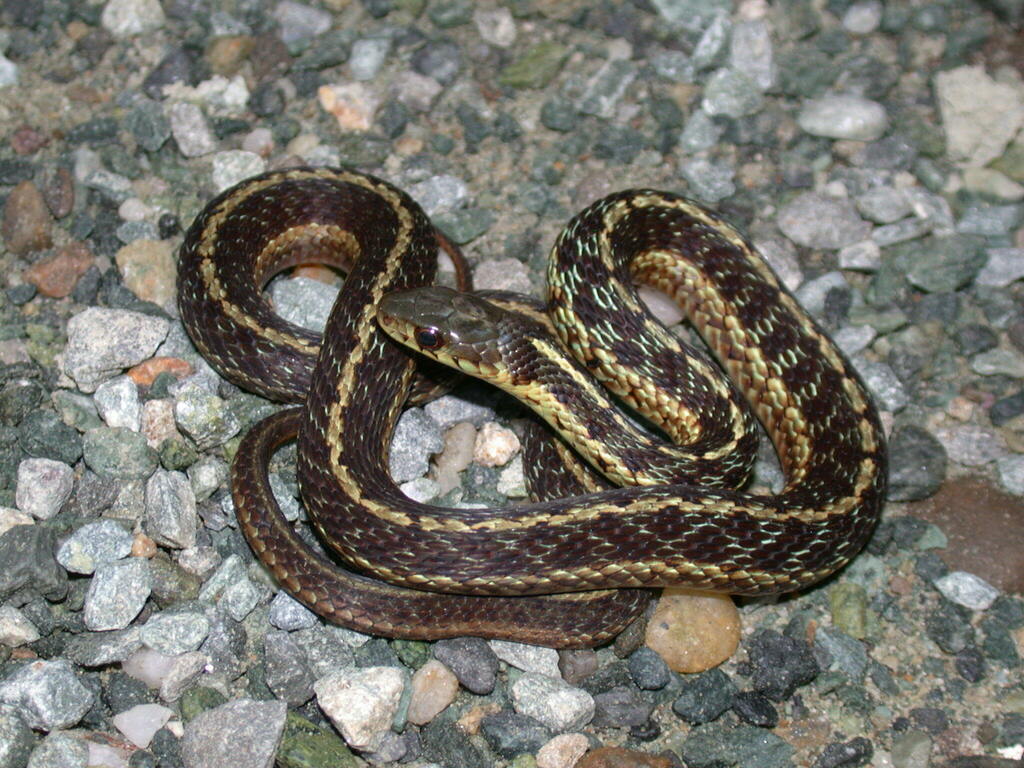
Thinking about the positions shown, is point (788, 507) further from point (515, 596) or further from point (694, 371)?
point (515, 596)

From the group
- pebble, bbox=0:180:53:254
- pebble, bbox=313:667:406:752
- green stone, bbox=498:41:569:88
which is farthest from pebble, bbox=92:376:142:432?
green stone, bbox=498:41:569:88

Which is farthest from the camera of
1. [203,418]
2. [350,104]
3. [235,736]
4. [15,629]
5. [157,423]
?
[350,104]

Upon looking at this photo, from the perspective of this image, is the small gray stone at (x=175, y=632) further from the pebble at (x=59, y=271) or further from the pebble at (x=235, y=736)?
the pebble at (x=59, y=271)

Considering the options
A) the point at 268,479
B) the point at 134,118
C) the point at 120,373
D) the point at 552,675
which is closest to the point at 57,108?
the point at 134,118

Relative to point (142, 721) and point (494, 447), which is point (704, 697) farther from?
point (142, 721)

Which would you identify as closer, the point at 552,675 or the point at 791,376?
the point at 552,675

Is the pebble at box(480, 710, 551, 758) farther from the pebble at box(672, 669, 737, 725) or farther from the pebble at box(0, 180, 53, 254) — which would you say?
the pebble at box(0, 180, 53, 254)

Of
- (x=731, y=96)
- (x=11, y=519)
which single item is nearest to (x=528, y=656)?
(x=11, y=519)
